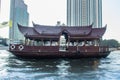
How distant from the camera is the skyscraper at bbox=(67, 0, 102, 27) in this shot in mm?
79375

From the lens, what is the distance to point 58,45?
113 feet

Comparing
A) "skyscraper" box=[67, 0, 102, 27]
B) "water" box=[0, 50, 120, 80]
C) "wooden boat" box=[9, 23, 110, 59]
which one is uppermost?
"skyscraper" box=[67, 0, 102, 27]

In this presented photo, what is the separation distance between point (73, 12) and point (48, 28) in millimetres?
46627

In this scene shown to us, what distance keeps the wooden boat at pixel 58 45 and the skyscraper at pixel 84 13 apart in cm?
4219

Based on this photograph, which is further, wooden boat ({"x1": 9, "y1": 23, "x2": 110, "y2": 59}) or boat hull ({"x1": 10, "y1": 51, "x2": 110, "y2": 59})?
wooden boat ({"x1": 9, "y1": 23, "x2": 110, "y2": 59})

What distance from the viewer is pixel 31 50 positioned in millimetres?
33438

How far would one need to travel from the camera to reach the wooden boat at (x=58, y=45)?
33094 millimetres

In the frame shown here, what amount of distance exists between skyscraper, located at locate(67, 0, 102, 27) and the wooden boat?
1661 inches

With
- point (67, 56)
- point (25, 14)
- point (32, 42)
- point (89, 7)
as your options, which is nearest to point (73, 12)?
point (89, 7)

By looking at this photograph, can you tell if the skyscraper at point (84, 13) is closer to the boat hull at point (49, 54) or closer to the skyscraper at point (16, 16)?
the boat hull at point (49, 54)

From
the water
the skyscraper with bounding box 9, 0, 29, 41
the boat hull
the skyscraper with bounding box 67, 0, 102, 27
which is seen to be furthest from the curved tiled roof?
the skyscraper with bounding box 9, 0, 29, 41

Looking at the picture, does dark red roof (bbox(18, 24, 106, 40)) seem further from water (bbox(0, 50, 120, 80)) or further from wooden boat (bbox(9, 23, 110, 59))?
water (bbox(0, 50, 120, 80))

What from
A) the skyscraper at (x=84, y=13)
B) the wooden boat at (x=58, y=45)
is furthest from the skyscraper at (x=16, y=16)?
the wooden boat at (x=58, y=45)

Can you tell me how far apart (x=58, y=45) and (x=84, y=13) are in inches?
1918
